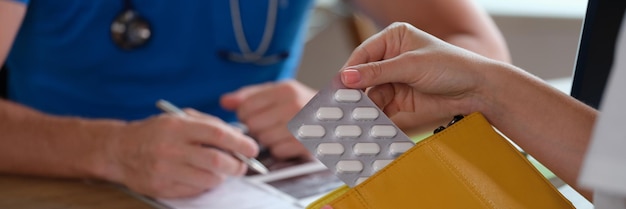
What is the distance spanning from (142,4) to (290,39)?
0.27 metres

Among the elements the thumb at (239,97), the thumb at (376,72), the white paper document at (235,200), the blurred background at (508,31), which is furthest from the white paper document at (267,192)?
the blurred background at (508,31)

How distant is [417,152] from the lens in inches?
24.1

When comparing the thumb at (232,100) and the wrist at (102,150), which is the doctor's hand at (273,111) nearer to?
the thumb at (232,100)

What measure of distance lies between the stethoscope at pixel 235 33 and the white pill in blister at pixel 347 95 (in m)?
0.64

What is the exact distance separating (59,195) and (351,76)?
17.7 inches

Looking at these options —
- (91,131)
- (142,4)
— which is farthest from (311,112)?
(142,4)

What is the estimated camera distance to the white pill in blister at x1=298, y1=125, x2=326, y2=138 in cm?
62

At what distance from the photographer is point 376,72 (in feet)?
2.05

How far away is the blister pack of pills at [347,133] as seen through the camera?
2.03 feet

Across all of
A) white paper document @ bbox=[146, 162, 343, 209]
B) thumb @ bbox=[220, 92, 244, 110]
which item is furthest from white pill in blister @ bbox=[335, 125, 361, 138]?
thumb @ bbox=[220, 92, 244, 110]

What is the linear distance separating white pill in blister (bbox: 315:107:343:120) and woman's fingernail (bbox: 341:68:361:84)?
2cm

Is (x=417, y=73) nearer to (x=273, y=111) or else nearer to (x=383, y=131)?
(x=383, y=131)

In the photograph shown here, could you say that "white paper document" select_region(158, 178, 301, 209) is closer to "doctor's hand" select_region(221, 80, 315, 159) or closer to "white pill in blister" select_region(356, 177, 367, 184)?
"doctor's hand" select_region(221, 80, 315, 159)

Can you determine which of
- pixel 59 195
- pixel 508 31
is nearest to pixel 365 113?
pixel 59 195
